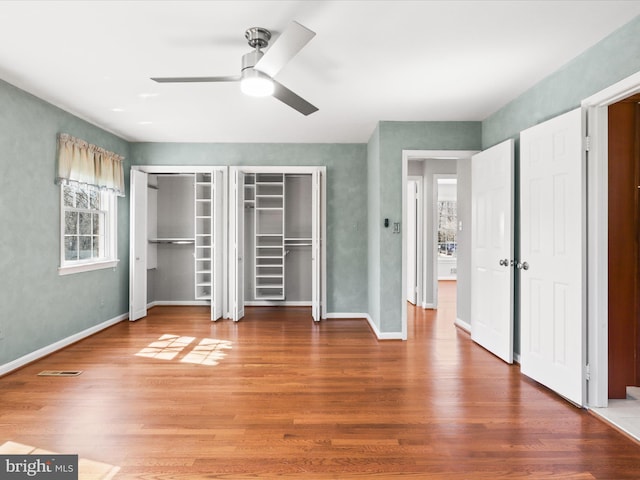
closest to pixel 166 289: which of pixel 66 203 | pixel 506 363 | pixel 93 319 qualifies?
pixel 93 319

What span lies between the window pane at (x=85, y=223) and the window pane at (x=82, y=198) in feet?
0.37

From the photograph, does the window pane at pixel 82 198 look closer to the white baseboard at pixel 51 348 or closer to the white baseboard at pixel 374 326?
the white baseboard at pixel 51 348

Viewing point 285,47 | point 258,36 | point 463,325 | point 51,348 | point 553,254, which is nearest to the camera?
point 285,47

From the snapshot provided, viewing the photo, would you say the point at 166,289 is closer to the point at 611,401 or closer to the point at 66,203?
the point at 66,203

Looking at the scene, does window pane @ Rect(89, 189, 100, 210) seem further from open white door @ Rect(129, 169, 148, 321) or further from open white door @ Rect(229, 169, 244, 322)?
open white door @ Rect(229, 169, 244, 322)

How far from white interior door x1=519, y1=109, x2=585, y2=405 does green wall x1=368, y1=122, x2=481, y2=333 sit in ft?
4.18

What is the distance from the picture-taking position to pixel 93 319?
15.6 ft

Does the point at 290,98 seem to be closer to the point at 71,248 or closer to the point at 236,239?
the point at 236,239

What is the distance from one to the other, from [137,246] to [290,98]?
377 centimetres

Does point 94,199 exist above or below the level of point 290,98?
below

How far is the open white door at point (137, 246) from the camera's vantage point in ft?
17.7

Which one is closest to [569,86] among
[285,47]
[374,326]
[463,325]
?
[285,47]

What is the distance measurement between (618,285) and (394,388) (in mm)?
1851

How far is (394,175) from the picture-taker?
4.55 metres
